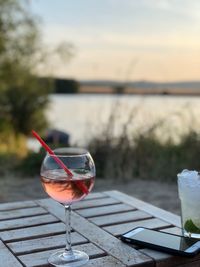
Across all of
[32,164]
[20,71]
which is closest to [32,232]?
[32,164]

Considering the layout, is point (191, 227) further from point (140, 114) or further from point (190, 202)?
point (140, 114)

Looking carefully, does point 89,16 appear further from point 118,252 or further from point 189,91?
point 118,252

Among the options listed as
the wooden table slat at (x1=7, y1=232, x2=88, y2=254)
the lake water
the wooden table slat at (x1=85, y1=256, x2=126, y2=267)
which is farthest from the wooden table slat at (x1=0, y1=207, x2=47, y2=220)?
the lake water

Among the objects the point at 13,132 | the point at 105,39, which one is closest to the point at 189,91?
the point at 105,39

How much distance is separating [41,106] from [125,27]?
25.4 ft

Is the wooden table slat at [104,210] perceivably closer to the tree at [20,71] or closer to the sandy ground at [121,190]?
the sandy ground at [121,190]

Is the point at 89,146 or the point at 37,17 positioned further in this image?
the point at 37,17

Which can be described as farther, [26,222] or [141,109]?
[141,109]

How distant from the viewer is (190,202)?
1458mm

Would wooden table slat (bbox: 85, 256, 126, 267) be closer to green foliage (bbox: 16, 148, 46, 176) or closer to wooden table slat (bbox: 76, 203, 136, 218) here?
wooden table slat (bbox: 76, 203, 136, 218)

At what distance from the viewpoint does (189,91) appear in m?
4.88

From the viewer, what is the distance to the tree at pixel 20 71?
42.0 feet

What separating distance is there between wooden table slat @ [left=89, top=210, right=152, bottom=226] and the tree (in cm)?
1118

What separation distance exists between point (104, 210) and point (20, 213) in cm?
35
